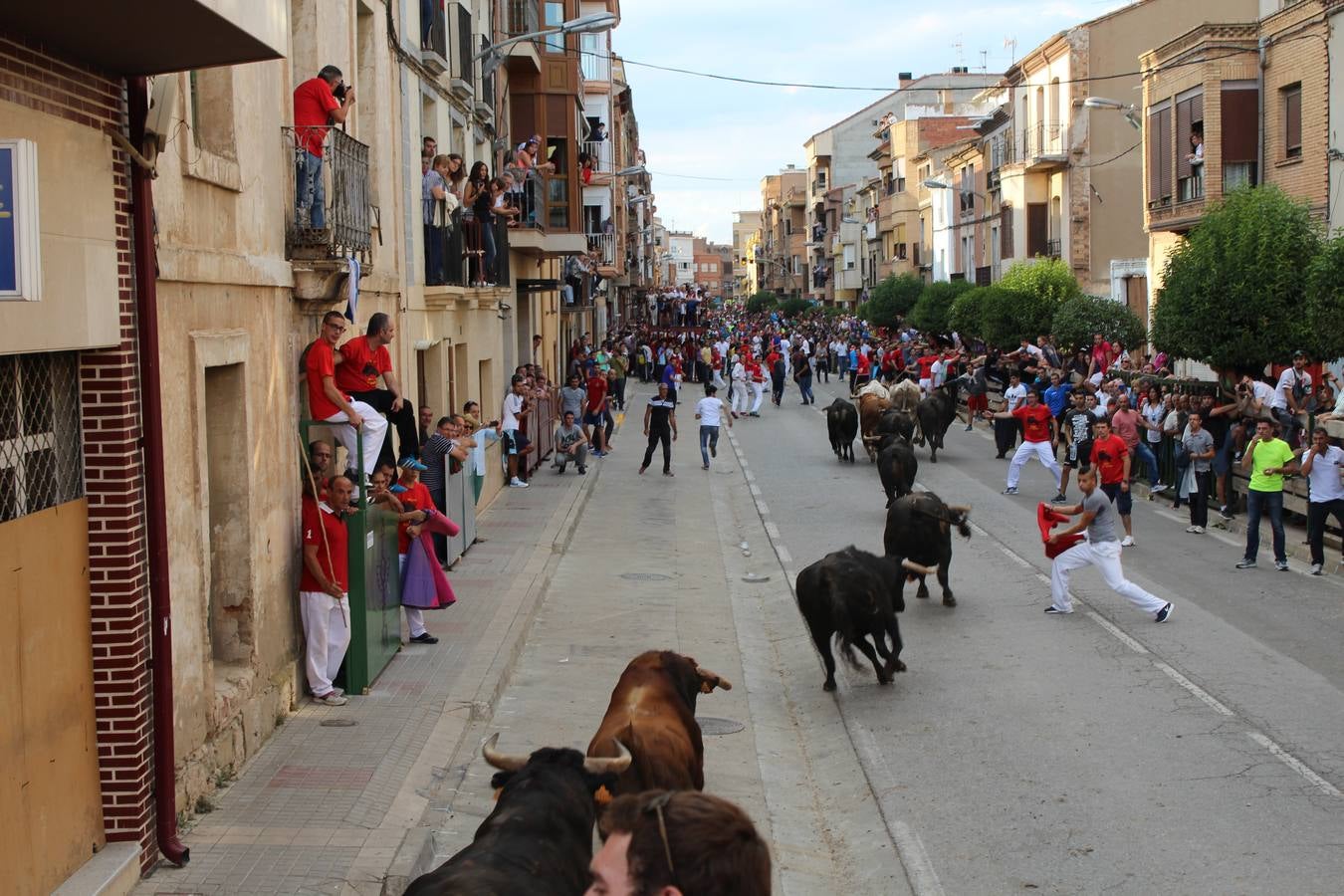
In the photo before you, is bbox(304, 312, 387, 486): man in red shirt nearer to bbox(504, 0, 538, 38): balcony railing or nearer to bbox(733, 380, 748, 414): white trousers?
bbox(504, 0, 538, 38): balcony railing

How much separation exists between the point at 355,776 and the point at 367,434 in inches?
139

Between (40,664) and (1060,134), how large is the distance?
4488 cm

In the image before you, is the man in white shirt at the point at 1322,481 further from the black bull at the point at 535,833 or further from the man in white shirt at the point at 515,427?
the man in white shirt at the point at 515,427

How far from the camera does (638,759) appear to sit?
7.21m

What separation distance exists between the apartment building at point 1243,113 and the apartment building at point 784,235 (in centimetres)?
9055

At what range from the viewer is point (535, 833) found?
5.58 metres

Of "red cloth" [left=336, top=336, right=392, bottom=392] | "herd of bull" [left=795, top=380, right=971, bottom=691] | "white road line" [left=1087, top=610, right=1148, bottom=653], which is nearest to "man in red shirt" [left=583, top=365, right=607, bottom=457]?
"herd of bull" [left=795, top=380, right=971, bottom=691]

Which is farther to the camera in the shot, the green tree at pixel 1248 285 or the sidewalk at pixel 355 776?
the green tree at pixel 1248 285

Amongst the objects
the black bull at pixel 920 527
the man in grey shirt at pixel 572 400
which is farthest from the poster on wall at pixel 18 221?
the man in grey shirt at pixel 572 400

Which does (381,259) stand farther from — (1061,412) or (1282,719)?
(1061,412)

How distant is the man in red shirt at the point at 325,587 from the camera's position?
1078 centimetres

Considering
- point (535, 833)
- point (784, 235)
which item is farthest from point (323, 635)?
point (784, 235)

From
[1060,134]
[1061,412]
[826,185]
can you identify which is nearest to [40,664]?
[1061,412]

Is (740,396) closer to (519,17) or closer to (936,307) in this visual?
(519,17)
